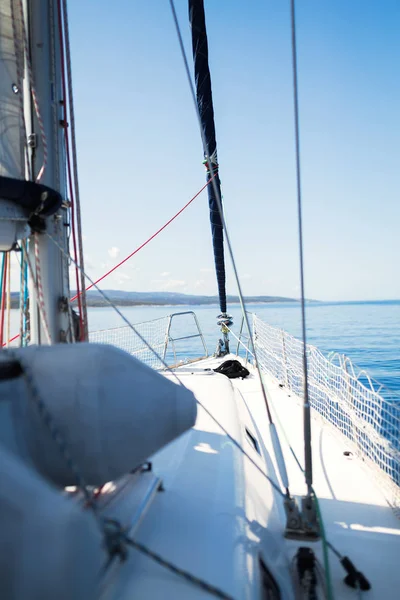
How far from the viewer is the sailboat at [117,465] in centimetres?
108

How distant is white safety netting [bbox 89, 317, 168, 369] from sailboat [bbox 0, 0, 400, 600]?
340cm

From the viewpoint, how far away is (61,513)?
1001mm

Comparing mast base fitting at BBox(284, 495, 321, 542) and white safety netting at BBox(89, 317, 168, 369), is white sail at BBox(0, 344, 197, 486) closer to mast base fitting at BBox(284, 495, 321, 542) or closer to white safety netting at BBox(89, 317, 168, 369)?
mast base fitting at BBox(284, 495, 321, 542)

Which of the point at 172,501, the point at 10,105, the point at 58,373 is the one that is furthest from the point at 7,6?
the point at 172,501

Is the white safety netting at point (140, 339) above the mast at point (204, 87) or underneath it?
underneath

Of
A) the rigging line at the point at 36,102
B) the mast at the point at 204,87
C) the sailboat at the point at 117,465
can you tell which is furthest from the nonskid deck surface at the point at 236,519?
the mast at the point at 204,87

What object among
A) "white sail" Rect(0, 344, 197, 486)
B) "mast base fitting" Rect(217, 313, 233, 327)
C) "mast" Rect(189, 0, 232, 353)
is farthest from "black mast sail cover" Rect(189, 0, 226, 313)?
"white sail" Rect(0, 344, 197, 486)

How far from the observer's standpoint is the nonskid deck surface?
1498 millimetres

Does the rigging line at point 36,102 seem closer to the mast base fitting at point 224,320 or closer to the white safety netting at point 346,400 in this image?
the white safety netting at point 346,400

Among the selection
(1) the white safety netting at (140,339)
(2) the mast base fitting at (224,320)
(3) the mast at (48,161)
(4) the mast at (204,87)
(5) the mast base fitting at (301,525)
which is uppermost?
(4) the mast at (204,87)

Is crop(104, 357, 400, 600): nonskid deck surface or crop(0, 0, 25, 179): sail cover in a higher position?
crop(0, 0, 25, 179): sail cover

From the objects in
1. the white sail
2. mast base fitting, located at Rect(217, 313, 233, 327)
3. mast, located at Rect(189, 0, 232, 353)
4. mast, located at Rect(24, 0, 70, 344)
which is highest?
mast, located at Rect(189, 0, 232, 353)

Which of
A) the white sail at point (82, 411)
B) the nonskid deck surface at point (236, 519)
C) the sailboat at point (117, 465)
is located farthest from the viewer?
the nonskid deck surface at point (236, 519)

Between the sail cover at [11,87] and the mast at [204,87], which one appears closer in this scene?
the sail cover at [11,87]
